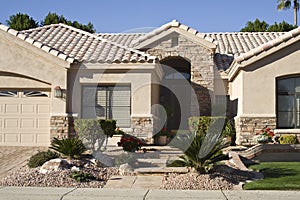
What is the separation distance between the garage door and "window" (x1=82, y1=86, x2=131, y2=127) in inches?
68.1

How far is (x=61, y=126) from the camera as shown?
1838cm

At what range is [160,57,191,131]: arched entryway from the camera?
2330 cm

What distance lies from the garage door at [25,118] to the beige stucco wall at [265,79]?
331 inches

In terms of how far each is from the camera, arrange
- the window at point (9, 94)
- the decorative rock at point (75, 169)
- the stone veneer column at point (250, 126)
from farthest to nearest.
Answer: the window at point (9, 94)
the stone veneer column at point (250, 126)
the decorative rock at point (75, 169)

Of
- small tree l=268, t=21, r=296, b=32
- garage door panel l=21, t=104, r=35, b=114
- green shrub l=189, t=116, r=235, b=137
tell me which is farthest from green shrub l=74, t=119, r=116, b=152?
small tree l=268, t=21, r=296, b=32

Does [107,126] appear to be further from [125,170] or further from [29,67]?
[29,67]

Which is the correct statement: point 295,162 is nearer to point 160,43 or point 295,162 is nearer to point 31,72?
point 160,43

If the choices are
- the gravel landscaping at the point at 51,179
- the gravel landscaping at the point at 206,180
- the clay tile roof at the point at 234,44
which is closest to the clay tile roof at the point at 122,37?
the clay tile roof at the point at 234,44

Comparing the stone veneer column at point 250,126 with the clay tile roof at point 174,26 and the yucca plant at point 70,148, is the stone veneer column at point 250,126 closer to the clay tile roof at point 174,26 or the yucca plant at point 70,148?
the clay tile roof at point 174,26

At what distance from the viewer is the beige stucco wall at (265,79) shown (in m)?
18.0

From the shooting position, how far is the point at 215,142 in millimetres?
12750

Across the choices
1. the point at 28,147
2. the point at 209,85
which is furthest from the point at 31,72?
the point at 209,85

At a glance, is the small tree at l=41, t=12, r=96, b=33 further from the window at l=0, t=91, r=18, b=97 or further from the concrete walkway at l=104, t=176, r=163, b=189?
the concrete walkway at l=104, t=176, r=163, b=189

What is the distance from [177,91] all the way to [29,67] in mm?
8369
